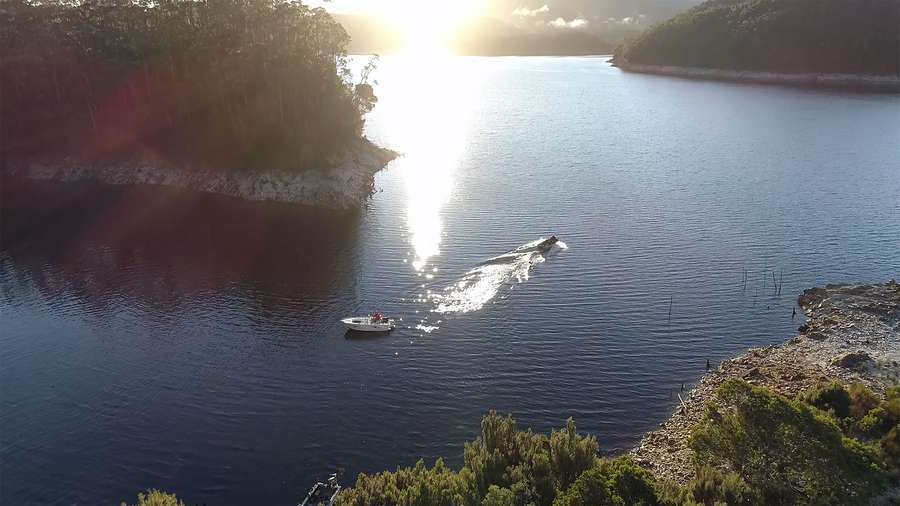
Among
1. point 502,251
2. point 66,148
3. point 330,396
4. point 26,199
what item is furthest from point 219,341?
point 66,148

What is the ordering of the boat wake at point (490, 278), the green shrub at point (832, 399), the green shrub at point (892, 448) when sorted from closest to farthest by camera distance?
1. the green shrub at point (892, 448)
2. the green shrub at point (832, 399)
3. the boat wake at point (490, 278)

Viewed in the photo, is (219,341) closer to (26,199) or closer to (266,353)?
(266,353)

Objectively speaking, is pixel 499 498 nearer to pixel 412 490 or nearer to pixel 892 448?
pixel 412 490

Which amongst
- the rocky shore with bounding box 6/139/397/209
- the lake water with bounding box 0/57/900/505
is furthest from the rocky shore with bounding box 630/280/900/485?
the rocky shore with bounding box 6/139/397/209

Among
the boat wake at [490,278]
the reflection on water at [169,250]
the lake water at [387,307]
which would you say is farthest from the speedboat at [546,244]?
the reflection on water at [169,250]

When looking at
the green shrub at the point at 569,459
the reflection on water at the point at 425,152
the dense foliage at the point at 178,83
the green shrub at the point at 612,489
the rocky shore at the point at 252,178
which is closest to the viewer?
the green shrub at the point at 612,489

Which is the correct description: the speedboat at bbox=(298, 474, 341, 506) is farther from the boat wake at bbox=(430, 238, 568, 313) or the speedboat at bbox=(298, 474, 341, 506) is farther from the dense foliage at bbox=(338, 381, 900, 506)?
the boat wake at bbox=(430, 238, 568, 313)

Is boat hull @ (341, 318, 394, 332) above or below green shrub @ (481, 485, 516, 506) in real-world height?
below

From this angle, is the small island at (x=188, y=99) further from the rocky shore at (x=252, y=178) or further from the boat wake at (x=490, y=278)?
the boat wake at (x=490, y=278)
